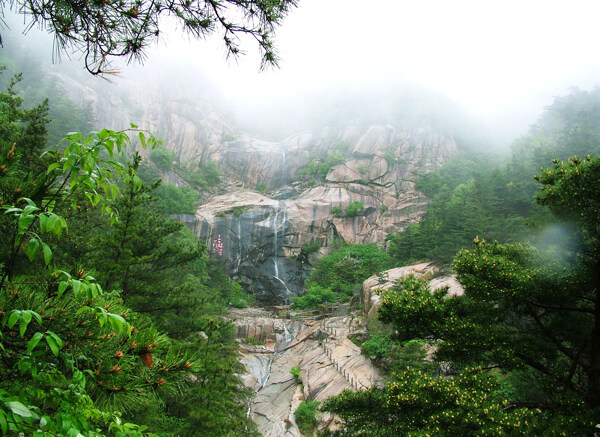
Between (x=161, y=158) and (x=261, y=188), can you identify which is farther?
(x=261, y=188)

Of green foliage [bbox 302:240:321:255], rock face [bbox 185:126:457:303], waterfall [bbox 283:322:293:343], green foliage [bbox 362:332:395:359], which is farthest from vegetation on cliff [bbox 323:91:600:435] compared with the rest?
green foliage [bbox 302:240:321:255]

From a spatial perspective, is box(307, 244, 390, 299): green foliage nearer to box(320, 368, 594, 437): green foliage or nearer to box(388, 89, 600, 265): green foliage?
box(388, 89, 600, 265): green foliage

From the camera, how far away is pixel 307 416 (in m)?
12.5

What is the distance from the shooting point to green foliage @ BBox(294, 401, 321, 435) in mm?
12086

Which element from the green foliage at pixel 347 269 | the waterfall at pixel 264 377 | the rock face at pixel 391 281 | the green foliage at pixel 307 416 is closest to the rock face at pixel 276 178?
the green foliage at pixel 347 269

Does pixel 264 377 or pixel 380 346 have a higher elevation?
pixel 380 346

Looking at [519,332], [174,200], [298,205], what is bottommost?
[174,200]

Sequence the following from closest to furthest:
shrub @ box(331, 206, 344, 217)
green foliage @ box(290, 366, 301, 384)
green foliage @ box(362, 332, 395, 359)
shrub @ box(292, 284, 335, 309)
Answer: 1. green foliage @ box(362, 332, 395, 359)
2. green foliage @ box(290, 366, 301, 384)
3. shrub @ box(292, 284, 335, 309)
4. shrub @ box(331, 206, 344, 217)

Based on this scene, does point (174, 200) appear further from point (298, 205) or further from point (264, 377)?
point (264, 377)

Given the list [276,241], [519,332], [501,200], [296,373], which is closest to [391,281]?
[296,373]

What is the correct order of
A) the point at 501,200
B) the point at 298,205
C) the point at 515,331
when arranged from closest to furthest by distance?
the point at 515,331
the point at 501,200
the point at 298,205

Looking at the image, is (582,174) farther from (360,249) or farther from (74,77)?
(74,77)

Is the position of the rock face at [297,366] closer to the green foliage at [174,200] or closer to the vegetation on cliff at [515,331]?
the vegetation on cliff at [515,331]

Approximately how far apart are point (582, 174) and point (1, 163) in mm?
6320
